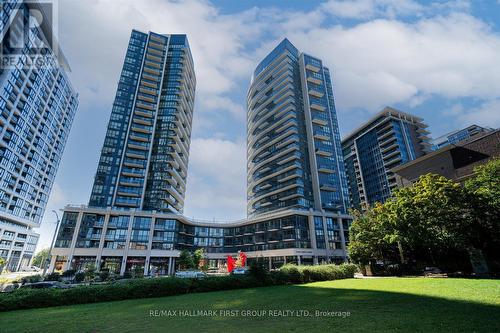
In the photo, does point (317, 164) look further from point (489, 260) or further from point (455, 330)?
point (455, 330)

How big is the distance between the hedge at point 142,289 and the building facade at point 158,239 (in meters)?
44.4

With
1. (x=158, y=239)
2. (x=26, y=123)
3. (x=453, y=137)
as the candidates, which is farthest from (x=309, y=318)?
(x=453, y=137)

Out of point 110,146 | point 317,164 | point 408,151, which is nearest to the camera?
point 110,146

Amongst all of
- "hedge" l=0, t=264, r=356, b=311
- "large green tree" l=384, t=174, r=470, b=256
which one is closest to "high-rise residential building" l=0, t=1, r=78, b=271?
"hedge" l=0, t=264, r=356, b=311

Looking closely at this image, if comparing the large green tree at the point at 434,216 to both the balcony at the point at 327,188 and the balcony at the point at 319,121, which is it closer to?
the balcony at the point at 327,188

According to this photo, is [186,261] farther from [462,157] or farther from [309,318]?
[462,157]

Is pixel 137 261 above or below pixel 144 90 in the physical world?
below

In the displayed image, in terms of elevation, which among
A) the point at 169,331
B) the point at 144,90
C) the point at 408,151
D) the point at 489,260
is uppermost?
the point at 144,90

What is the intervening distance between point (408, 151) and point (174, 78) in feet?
339

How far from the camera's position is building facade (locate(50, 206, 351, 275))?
6419 centimetres

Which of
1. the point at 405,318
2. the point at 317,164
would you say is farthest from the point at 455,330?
the point at 317,164

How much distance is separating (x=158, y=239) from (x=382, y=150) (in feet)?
338

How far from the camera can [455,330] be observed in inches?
304

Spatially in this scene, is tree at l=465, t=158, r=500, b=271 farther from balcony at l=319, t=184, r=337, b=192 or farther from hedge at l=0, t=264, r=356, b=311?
balcony at l=319, t=184, r=337, b=192
